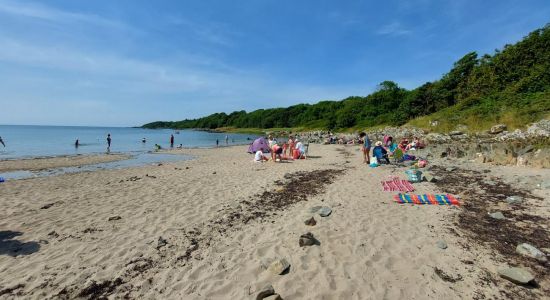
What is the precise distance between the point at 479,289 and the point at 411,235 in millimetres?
1820

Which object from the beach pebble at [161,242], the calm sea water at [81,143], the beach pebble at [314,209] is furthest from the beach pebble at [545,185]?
the calm sea water at [81,143]

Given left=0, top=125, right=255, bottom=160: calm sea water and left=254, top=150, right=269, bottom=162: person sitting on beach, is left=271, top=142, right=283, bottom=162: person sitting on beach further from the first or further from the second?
left=0, top=125, right=255, bottom=160: calm sea water

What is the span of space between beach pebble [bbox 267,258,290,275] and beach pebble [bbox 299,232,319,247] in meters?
0.80

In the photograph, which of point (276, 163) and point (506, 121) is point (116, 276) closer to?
point (276, 163)

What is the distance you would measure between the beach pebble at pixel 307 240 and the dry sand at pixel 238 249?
0.48ft

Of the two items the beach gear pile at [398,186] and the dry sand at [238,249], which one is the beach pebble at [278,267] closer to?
the dry sand at [238,249]

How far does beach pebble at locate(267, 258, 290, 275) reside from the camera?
4.49 meters

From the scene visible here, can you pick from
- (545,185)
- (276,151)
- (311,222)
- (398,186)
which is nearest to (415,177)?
(398,186)

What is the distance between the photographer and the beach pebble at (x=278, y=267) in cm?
449

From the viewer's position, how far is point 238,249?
17.9 ft

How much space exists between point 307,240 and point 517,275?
3.31 metres

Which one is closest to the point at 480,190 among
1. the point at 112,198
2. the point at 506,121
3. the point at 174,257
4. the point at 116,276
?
the point at 174,257

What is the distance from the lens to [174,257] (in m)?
5.20

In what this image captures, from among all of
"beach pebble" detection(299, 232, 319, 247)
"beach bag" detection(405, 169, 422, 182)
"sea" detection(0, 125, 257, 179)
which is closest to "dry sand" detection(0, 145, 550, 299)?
"beach pebble" detection(299, 232, 319, 247)
